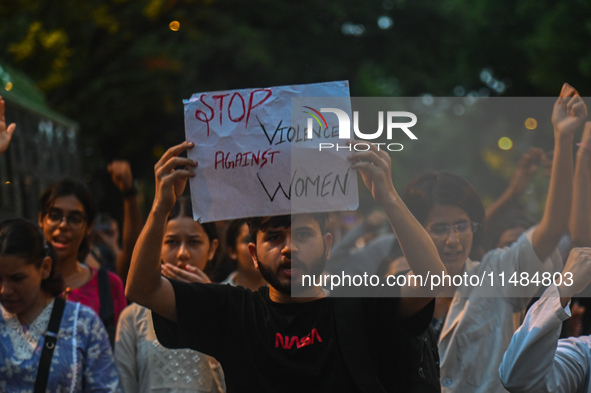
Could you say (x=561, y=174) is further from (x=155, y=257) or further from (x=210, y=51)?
(x=210, y=51)

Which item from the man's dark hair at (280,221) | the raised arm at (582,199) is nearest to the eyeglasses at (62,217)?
the man's dark hair at (280,221)

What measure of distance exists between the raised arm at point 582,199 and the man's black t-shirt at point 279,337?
0.95m

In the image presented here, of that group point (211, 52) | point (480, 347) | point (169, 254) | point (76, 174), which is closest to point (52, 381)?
point (169, 254)

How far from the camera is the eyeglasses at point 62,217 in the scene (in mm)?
4680

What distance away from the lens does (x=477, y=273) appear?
371 centimetres

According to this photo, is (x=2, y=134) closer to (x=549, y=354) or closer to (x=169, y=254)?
(x=169, y=254)

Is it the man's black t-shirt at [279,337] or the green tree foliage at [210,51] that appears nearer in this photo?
the man's black t-shirt at [279,337]

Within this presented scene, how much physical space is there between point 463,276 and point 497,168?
4084cm

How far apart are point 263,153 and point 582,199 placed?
4.19 ft

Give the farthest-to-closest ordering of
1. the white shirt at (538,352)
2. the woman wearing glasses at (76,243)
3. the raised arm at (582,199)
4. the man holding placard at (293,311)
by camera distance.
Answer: the woman wearing glasses at (76,243) < the raised arm at (582,199) < the man holding placard at (293,311) < the white shirt at (538,352)

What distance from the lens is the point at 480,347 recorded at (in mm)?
3602

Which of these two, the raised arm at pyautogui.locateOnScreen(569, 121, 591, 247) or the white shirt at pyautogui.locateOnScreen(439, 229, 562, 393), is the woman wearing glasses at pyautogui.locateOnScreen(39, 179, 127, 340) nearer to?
the white shirt at pyautogui.locateOnScreen(439, 229, 562, 393)

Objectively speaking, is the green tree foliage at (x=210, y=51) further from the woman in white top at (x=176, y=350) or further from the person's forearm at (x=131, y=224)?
the woman in white top at (x=176, y=350)

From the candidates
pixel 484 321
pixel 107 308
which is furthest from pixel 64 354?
pixel 484 321
